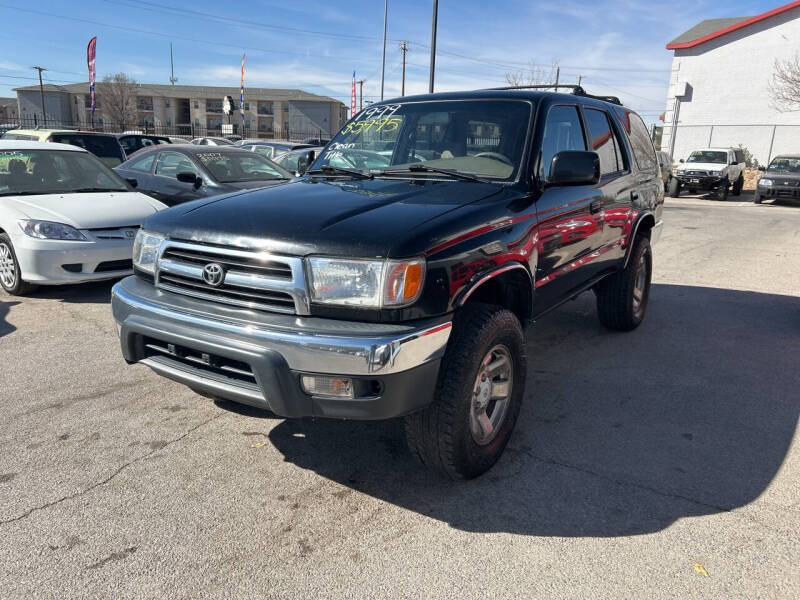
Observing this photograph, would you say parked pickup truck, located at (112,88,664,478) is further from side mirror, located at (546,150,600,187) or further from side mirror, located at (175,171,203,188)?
side mirror, located at (175,171,203,188)

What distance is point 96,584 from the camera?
7.16 ft

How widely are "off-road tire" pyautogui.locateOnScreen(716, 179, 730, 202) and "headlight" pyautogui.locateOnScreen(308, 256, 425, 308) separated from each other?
21.9 metres

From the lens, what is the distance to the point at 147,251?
305 centimetres

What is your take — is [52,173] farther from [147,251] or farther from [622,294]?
[622,294]

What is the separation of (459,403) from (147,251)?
176cm

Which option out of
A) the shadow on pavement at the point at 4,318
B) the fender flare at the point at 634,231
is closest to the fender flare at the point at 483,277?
the fender flare at the point at 634,231

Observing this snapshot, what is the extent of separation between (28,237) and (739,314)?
709cm

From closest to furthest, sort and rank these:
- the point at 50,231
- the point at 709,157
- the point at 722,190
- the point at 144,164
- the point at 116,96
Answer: the point at 50,231, the point at 144,164, the point at 722,190, the point at 709,157, the point at 116,96

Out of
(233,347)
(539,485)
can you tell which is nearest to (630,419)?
(539,485)

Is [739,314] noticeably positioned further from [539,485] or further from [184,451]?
[184,451]

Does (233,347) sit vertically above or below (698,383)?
above

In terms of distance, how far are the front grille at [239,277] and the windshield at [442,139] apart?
128 centimetres

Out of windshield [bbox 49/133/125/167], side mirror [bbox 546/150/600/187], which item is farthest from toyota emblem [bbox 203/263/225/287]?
→ windshield [bbox 49/133/125/167]

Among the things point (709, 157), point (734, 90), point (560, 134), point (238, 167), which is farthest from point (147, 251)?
point (734, 90)
